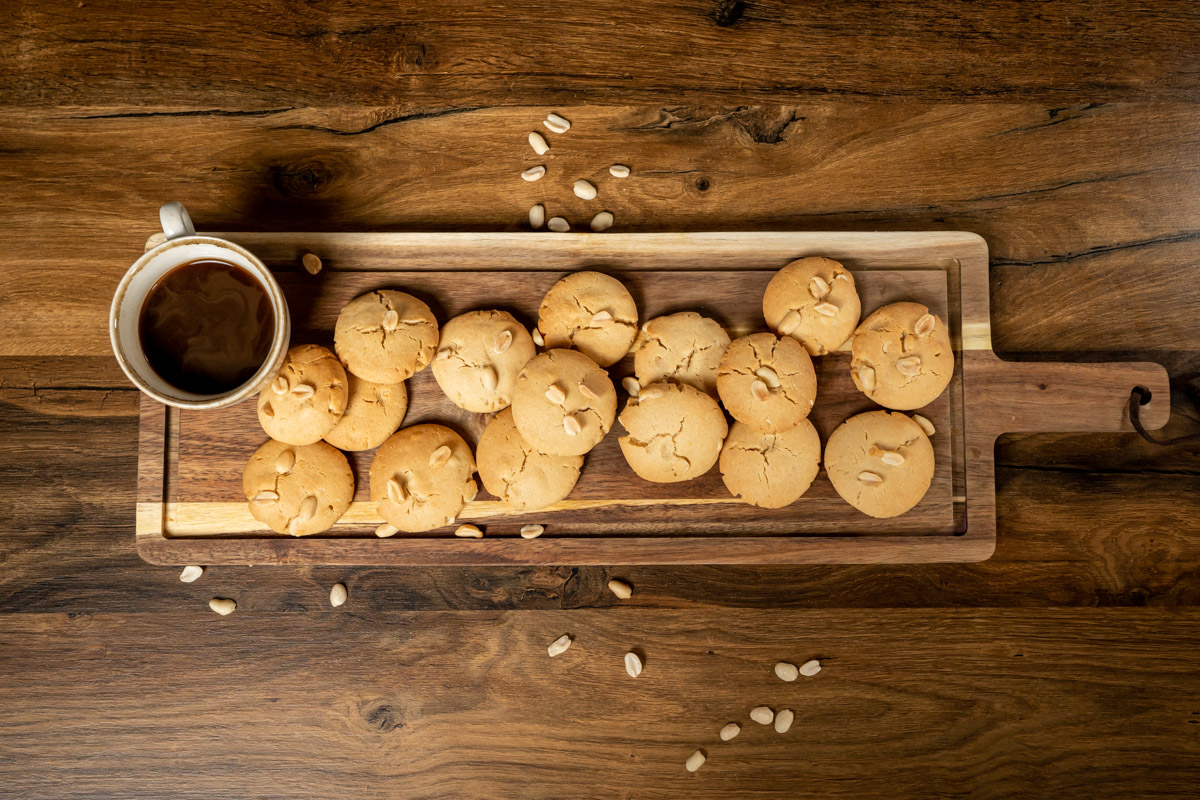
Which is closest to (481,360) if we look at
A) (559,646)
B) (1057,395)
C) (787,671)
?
(559,646)

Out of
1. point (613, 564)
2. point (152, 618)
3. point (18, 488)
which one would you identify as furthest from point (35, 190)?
point (613, 564)

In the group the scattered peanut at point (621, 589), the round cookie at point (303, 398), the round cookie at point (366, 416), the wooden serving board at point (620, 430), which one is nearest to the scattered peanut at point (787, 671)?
the wooden serving board at point (620, 430)

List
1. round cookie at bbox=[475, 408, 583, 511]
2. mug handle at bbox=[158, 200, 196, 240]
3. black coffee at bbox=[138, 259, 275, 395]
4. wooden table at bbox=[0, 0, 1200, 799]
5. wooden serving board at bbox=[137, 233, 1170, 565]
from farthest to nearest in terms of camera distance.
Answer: wooden table at bbox=[0, 0, 1200, 799], wooden serving board at bbox=[137, 233, 1170, 565], round cookie at bbox=[475, 408, 583, 511], black coffee at bbox=[138, 259, 275, 395], mug handle at bbox=[158, 200, 196, 240]

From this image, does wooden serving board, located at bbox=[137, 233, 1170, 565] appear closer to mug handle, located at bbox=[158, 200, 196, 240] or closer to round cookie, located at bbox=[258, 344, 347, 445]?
round cookie, located at bbox=[258, 344, 347, 445]

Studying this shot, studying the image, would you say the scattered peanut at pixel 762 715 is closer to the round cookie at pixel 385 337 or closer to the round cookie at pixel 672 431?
the round cookie at pixel 672 431

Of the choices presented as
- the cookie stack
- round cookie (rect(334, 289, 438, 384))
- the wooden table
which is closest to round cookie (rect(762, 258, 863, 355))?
the cookie stack

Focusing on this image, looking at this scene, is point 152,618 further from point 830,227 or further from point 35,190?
point 830,227

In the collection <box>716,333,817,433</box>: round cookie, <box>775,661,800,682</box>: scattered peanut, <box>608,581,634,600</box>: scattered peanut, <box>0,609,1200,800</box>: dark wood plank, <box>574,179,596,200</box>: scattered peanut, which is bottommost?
<box>0,609,1200,800</box>: dark wood plank
